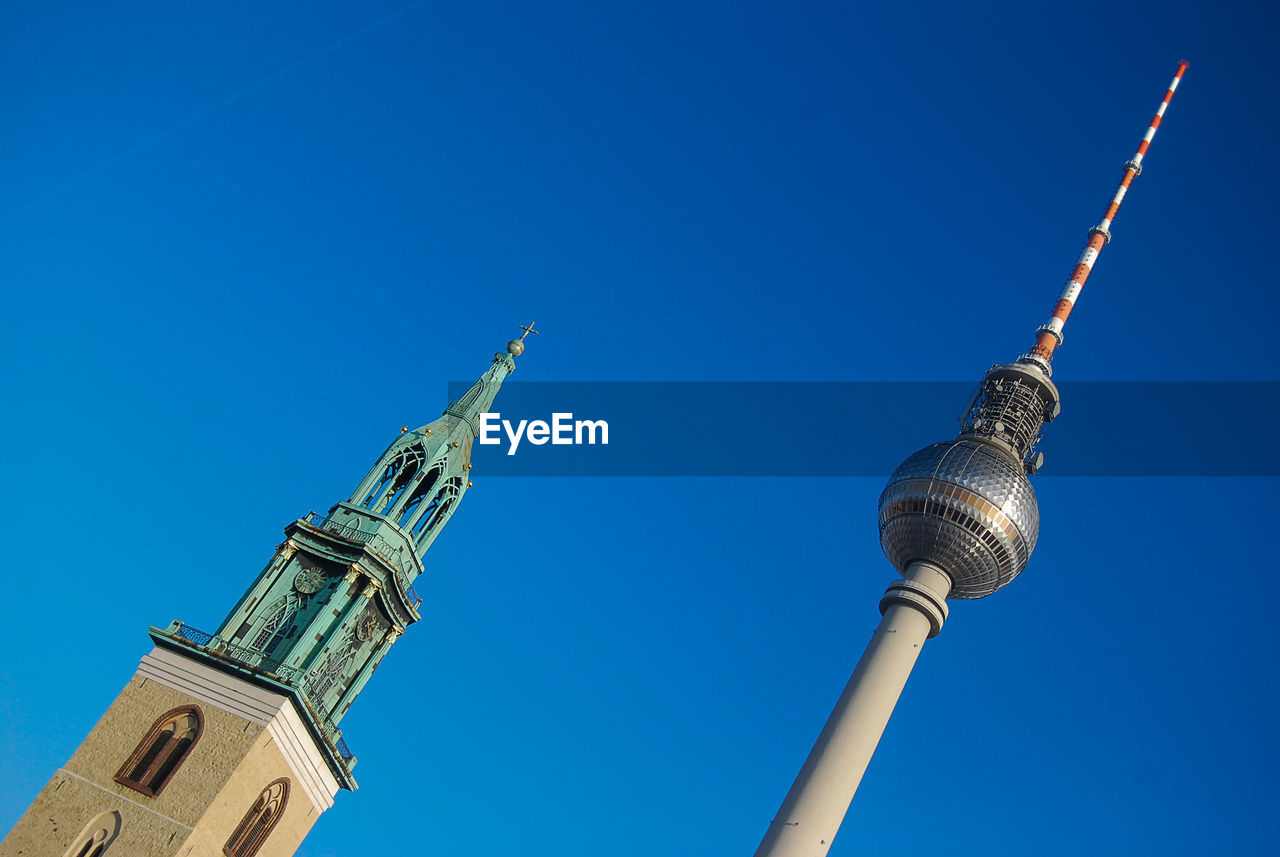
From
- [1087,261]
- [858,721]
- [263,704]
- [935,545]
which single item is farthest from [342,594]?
[1087,261]

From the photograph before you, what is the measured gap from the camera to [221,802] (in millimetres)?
Answer: 49344

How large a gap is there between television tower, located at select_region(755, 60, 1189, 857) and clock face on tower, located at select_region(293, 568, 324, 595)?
2717 cm

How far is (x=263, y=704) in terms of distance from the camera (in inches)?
2061

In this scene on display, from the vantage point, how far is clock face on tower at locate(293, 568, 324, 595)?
192 feet

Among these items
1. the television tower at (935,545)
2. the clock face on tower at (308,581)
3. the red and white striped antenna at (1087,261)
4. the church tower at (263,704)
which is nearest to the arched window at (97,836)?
the church tower at (263,704)

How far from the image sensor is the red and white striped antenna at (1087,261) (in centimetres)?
9356

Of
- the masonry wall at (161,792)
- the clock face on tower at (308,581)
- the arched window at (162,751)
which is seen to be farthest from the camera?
the clock face on tower at (308,581)

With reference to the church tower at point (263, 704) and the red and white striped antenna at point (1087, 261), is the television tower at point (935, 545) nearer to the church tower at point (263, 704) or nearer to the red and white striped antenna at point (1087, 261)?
the red and white striped antenna at point (1087, 261)

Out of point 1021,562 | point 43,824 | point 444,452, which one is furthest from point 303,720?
point 1021,562

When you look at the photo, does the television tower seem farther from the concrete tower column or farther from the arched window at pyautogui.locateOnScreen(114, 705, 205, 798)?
the arched window at pyautogui.locateOnScreen(114, 705, 205, 798)

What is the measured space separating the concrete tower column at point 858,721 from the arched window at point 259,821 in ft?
81.5

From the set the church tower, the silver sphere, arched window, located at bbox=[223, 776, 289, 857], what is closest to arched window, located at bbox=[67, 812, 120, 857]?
the church tower

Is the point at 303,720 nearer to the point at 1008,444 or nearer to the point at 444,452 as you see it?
the point at 444,452

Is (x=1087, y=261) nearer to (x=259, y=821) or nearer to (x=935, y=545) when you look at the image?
(x=935, y=545)
